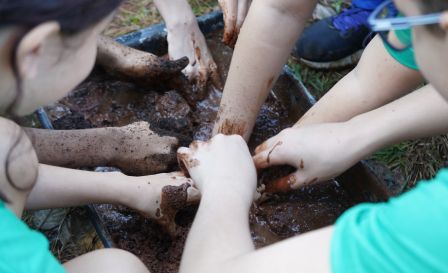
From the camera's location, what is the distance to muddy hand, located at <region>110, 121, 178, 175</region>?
144 cm

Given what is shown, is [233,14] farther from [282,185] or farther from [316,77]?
[282,185]

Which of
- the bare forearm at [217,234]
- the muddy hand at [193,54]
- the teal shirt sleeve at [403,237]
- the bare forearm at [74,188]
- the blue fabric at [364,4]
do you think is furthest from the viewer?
the blue fabric at [364,4]

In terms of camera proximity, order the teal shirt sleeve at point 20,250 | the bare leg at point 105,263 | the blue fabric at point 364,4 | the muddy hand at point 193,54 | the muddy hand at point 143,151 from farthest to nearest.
A: the blue fabric at point 364,4 < the muddy hand at point 193,54 < the muddy hand at point 143,151 < the bare leg at point 105,263 < the teal shirt sleeve at point 20,250

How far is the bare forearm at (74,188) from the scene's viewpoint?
4.05ft

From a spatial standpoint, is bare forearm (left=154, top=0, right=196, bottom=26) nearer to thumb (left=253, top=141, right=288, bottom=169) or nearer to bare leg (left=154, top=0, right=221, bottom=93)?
bare leg (left=154, top=0, right=221, bottom=93)

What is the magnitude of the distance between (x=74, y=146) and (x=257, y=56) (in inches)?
20.6

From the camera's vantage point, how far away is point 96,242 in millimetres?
1474

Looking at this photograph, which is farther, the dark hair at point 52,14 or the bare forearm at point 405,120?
the bare forearm at point 405,120

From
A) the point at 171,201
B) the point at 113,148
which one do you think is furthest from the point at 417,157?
the point at 113,148

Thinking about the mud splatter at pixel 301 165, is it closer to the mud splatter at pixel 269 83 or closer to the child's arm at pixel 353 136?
the child's arm at pixel 353 136

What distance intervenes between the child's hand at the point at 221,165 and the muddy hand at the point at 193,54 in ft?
1.28

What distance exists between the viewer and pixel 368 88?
1.45 metres

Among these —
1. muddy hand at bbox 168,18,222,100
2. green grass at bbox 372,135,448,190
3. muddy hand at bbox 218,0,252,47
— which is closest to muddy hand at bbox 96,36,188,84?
muddy hand at bbox 168,18,222,100

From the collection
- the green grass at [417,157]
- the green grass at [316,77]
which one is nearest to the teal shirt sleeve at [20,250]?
the green grass at [417,157]
